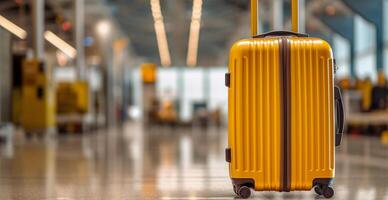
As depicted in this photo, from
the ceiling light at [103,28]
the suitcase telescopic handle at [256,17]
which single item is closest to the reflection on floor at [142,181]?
the suitcase telescopic handle at [256,17]

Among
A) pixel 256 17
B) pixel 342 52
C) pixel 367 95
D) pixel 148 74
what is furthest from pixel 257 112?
pixel 148 74

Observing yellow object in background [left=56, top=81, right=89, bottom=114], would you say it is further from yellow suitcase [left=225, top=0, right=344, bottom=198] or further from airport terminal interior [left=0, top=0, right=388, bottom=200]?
yellow suitcase [left=225, top=0, right=344, bottom=198]

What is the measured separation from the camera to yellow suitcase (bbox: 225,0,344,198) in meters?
4.27

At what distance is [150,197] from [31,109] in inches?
575

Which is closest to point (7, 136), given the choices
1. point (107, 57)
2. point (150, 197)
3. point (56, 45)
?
point (56, 45)

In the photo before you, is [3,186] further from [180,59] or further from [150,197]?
[180,59]

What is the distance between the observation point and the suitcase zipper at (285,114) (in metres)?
4.27

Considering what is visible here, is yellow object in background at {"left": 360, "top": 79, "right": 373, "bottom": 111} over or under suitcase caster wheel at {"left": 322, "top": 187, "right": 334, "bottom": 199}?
over

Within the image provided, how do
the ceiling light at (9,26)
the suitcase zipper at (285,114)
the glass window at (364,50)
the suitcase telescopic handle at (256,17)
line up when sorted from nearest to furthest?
the suitcase zipper at (285,114)
the suitcase telescopic handle at (256,17)
the ceiling light at (9,26)
the glass window at (364,50)

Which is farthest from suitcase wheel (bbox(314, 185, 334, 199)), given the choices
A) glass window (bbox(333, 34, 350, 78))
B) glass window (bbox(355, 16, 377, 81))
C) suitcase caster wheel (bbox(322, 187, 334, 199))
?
glass window (bbox(333, 34, 350, 78))

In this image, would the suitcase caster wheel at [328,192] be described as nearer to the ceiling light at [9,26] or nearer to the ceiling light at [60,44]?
the ceiling light at [9,26]

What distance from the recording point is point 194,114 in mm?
43125

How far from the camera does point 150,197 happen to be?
A: 464 centimetres

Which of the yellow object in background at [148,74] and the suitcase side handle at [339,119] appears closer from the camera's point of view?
the suitcase side handle at [339,119]
